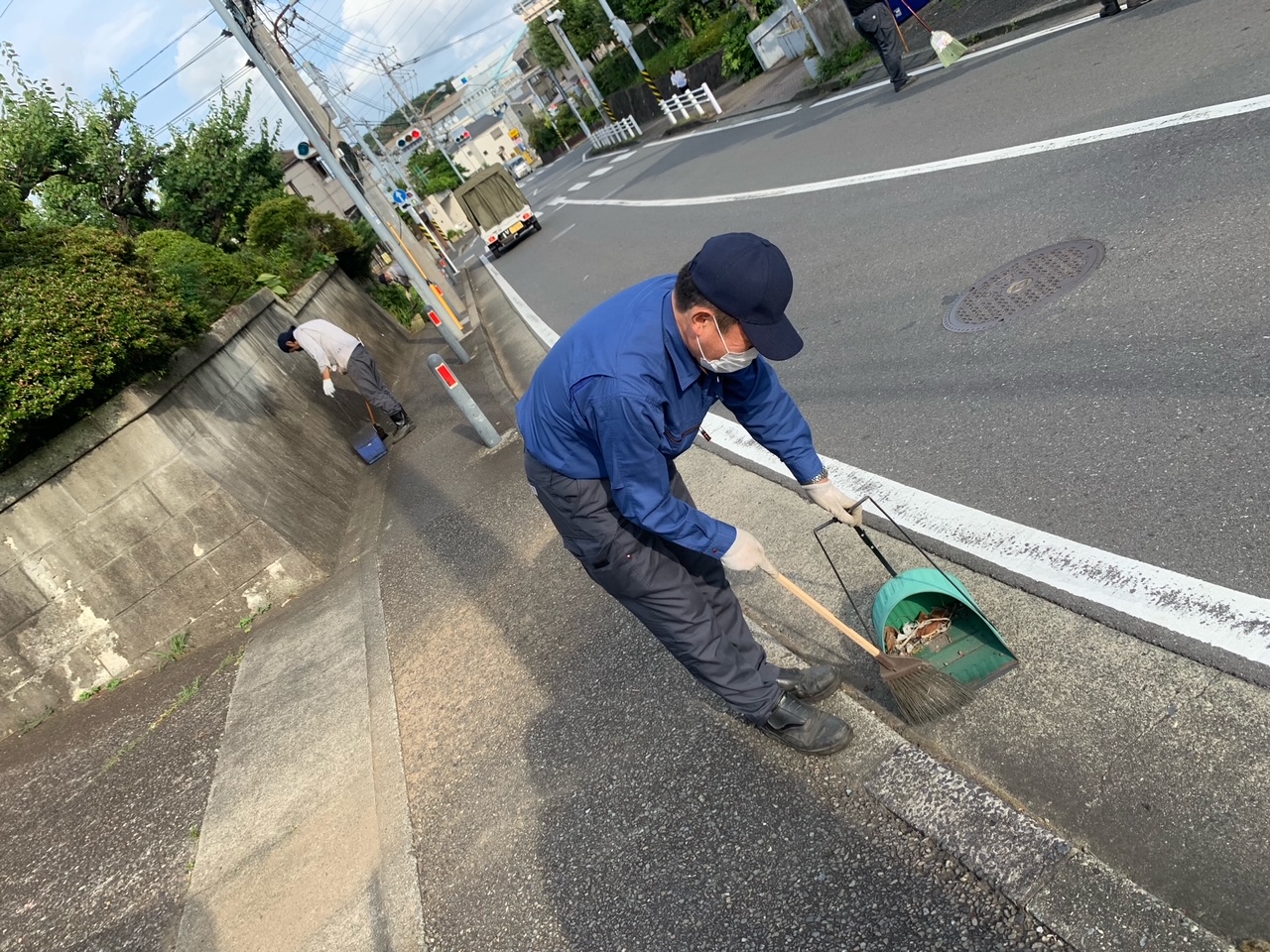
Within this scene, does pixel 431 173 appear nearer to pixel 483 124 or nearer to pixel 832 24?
pixel 483 124

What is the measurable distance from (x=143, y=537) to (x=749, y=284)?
544 cm

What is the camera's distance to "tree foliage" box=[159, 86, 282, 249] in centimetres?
1716

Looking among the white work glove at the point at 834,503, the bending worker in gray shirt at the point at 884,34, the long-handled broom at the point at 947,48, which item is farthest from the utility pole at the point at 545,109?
the white work glove at the point at 834,503

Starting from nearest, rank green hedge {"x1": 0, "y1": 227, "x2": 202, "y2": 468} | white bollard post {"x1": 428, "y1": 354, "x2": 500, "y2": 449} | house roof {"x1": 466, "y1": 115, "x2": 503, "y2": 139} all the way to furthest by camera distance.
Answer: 1. green hedge {"x1": 0, "y1": 227, "x2": 202, "y2": 468}
2. white bollard post {"x1": 428, "y1": 354, "x2": 500, "y2": 449}
3. house roof {"x1": 466, "y1": 115, "x2": 503, "y2": 139}

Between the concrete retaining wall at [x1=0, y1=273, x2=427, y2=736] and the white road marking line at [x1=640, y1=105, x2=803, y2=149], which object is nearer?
the concrete retaining wall at [x1=0, y1=273, x2=427, y2=736]

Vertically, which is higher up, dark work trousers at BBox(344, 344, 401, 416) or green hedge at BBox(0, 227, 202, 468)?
green hedge at BBox(0, 227, 202, 468)

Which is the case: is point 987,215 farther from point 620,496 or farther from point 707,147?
point 707,147

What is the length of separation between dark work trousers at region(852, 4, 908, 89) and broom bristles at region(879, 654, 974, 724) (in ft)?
34.2

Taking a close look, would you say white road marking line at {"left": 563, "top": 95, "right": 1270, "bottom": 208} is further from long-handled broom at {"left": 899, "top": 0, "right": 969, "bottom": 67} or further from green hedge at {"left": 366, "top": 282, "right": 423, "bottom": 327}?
green hedge at {"left": 366, "top": 282, "right": 423, "bottom": 327}

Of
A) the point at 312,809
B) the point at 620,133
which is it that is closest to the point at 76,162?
the point at 312,809

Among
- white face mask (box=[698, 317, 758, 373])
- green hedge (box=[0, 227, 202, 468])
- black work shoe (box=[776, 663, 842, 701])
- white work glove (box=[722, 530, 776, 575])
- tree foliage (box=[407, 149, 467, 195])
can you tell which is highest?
tree foliage (box=[407, 149, 467, 195])

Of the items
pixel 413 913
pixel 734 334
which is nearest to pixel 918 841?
pixel 734 334

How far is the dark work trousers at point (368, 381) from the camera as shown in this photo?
885 centimetres

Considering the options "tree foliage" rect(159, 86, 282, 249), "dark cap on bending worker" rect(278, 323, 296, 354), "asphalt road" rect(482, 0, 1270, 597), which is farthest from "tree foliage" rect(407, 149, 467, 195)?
"asphalt road" rect(482, 0, 1270, 597)
